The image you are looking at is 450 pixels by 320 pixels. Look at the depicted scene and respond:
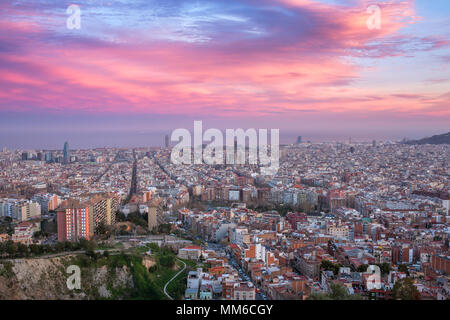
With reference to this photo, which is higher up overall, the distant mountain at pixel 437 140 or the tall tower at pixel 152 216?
the distant mountain at pixel 437 140

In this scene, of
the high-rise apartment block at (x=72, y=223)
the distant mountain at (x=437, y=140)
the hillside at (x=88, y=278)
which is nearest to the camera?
the hillside at (x=88, y=278)

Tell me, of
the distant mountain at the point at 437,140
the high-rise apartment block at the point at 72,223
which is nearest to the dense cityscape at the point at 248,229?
A: the high-rise apartment block at the point at 72,223

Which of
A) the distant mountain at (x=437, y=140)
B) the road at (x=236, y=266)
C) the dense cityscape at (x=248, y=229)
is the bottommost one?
the road at (x=236, y=266)

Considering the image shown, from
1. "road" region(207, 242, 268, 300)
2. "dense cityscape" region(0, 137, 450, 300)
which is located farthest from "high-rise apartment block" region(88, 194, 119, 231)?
"road" region(207, 242, 268, 300)

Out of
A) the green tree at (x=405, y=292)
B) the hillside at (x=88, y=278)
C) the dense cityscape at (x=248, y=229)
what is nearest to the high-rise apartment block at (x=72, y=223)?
the dense cityscape at (x=248, y=229)

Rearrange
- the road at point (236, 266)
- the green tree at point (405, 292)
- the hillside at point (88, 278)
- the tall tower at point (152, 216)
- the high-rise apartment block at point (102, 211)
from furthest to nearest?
the tall tower at point (152, 216) → the high-rise apartment block at point (102, 211) → the road at point (236, 266) → the hillside at point (88, 278) → the green tree at point (405, 292)

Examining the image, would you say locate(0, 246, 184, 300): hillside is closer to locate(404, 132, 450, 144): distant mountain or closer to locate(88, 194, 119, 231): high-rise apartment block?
locate(88, 194, 119, 231): high-rise apartment block

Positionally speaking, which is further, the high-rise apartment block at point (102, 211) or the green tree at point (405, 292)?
the high-rise apartment block at point (102, 211)

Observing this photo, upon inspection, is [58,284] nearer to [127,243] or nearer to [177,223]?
[127,243]

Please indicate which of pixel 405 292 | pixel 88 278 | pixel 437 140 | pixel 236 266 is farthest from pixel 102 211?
pixel 437 140

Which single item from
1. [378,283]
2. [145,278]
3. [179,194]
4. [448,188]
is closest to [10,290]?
[145,278]

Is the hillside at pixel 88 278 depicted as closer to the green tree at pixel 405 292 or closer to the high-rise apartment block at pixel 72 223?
the high-rise apartment block at pixel 72 223
